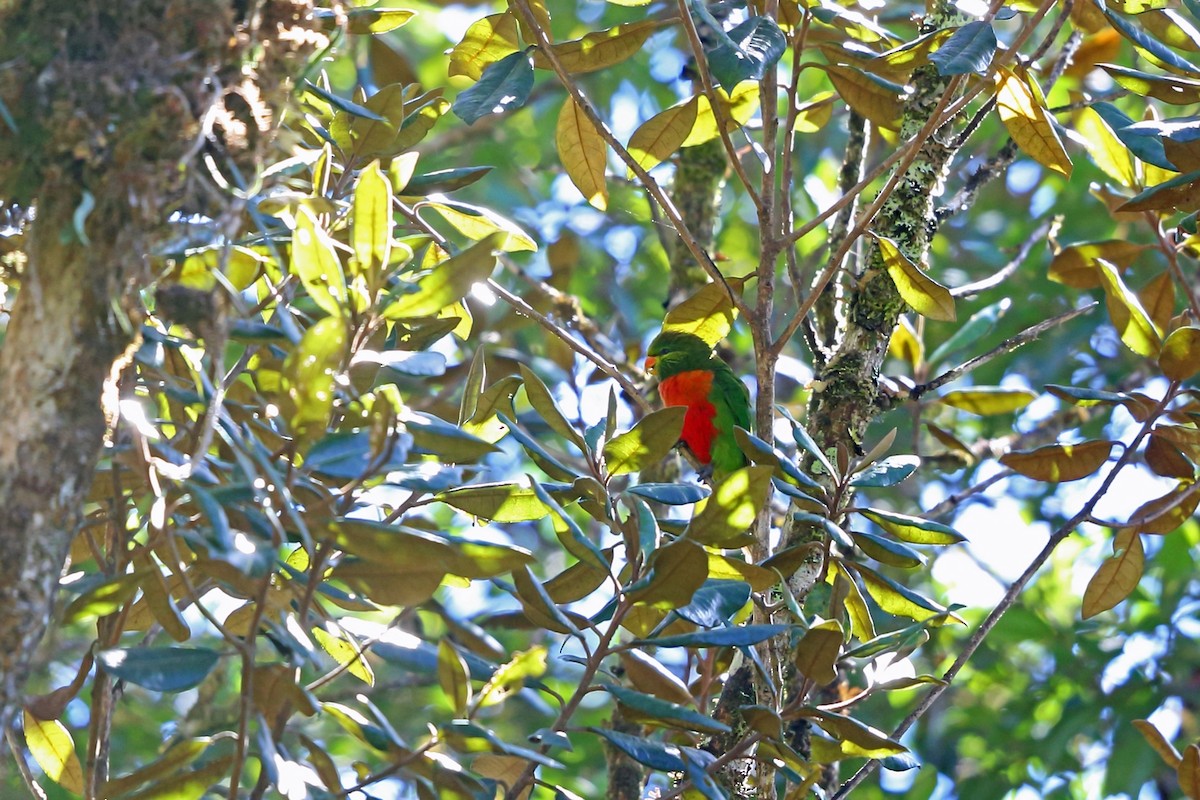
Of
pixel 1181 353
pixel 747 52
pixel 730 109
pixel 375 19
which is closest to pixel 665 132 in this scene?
pixel 730 109

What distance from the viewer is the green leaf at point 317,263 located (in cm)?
168

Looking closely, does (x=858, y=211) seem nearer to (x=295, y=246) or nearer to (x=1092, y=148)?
(x=1092, y=148)

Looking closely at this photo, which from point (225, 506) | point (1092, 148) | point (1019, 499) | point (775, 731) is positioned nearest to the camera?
point (225, 506)

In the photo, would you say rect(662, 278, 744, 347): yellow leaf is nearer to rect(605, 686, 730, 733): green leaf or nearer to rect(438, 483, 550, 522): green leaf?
rect(438, 483, 550, 522): green leaf

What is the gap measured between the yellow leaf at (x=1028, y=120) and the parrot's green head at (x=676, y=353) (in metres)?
2.31

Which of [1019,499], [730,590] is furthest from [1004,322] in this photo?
[730,590]

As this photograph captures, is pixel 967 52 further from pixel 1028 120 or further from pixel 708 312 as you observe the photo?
pixel 708 312

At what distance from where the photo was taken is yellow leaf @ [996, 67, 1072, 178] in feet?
8.06

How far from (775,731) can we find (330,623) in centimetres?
80

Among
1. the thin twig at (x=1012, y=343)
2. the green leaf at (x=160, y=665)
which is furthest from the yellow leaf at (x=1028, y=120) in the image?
the green leaf at (x=160, y=665)

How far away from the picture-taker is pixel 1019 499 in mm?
6336

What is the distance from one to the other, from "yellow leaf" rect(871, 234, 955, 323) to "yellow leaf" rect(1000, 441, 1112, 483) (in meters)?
0.40

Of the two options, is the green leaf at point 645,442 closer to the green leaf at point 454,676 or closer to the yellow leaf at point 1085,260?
the green leaf at point 454,676

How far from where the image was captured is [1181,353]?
8.41ft
